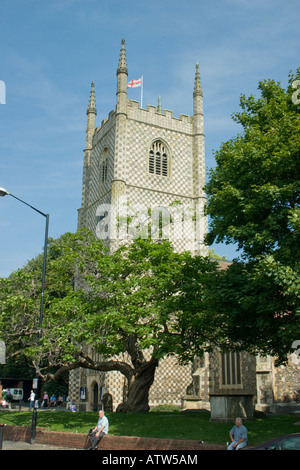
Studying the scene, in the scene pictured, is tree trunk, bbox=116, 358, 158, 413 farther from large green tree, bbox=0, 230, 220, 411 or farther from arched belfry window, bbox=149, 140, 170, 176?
arched belfry window, bbox=149, 140, 170, 176

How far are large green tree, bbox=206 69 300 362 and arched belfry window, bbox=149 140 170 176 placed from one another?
1949cm

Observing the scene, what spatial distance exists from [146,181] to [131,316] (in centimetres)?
1849

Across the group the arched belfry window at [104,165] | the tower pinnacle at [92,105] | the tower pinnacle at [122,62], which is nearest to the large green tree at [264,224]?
the arched belfry window at [104,165]

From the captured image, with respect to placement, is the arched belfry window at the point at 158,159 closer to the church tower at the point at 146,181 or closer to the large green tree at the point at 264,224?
the church tower at the point at 146,181

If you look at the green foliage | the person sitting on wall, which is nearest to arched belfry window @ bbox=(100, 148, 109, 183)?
the green foliage

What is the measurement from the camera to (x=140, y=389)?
21594 mm

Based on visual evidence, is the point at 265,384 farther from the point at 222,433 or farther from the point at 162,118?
the point at 162,118

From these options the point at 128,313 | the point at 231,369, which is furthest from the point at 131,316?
the point at 231,369

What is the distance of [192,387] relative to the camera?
30203 millimetres

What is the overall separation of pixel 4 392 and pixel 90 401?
17.9 metres

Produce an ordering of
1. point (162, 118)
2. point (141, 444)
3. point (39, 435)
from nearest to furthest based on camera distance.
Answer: point (141, 444)
point (39, 435)
point (162, 118)

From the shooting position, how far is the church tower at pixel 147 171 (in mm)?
35347

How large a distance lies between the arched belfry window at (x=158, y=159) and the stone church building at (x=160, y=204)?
8 cm

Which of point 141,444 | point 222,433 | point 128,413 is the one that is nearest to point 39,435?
point 128,413
